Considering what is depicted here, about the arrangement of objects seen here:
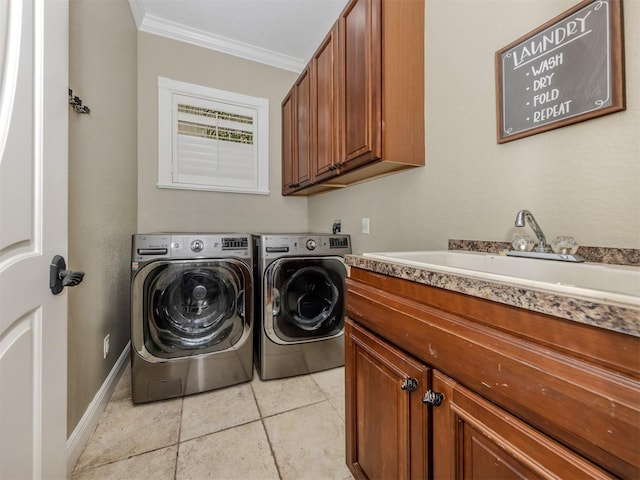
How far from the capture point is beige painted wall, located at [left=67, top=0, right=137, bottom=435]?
1272 millimetres

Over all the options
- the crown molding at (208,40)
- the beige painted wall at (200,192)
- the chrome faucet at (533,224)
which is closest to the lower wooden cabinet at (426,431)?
the chrome faucet at (533,224)

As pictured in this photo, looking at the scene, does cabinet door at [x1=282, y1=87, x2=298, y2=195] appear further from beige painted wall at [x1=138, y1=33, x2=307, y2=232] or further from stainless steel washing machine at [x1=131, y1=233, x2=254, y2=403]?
stainless steel washing machine at [x1=131, y1=233, x2=254, y2=403]

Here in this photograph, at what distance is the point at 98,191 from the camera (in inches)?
59.2

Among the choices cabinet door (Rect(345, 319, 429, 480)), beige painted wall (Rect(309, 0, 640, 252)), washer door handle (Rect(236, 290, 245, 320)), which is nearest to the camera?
cabinet door (Rect(345, 319, 429, 480))

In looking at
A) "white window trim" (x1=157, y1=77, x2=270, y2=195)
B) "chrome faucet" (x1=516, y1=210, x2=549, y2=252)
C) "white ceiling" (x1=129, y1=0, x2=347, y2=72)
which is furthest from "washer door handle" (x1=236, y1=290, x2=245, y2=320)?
"white ceiling" (x1=129, y1=0, x2=347, y2=72)

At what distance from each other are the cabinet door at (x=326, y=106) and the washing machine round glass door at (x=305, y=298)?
0.65m

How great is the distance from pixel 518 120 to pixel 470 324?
93 cm

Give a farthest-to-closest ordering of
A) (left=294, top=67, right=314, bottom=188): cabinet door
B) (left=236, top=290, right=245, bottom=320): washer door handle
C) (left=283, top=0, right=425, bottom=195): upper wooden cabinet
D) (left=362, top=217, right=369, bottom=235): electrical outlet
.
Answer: (left=294, top=67, right=314, bottom=188): cabinet door, (left=362, top=217, right=369, bottom=235): electrical outlet, (left=236, top=290, right=245, bottom=320): washer door handle, (left=283, top=0, right=425, bottom=195): upper wooden cabinet

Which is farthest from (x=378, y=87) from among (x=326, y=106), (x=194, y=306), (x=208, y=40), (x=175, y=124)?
(x=208, y=40)

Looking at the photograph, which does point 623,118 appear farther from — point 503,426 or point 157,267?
point 157,267

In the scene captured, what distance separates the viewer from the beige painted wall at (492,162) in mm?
827

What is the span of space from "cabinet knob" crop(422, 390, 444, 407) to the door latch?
1005mm

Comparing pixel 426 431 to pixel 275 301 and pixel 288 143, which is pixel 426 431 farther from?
pixel 288 143

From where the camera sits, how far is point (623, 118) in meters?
0.82
